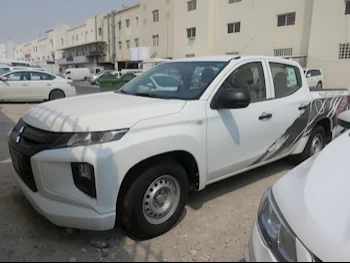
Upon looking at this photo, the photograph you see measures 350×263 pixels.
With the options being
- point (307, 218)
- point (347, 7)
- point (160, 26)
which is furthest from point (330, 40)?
point (307, 218)

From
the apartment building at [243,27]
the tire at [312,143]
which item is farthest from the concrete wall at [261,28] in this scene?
the tire at [312,143]

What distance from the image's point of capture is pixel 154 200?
9.23 feet

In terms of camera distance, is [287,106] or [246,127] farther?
[287,106]

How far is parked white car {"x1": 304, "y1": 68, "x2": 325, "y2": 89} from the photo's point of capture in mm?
21875

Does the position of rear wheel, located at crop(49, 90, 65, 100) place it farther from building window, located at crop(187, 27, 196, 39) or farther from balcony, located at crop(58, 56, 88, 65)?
balcony, located at crop(58, 56, 88, 65)

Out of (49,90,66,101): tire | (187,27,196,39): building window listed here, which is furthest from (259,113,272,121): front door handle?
(187,27,196,39): building window

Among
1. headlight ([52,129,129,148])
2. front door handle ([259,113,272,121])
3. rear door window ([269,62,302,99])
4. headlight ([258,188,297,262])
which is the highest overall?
rear door window ([269,62,302,99])

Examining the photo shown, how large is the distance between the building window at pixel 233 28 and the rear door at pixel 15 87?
71.0 ft

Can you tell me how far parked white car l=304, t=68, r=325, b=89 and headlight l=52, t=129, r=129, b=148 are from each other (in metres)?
21.8

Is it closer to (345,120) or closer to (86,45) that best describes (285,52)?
(345,120)

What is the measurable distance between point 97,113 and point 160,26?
38991 millimetres

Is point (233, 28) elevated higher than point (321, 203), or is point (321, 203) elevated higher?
point (233, 28)

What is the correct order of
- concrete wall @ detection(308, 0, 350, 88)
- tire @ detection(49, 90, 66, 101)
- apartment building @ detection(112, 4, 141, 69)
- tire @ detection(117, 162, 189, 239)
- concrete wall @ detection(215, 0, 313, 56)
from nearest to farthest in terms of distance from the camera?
tire @ detection(117, 162, 189, 239), tire @ detection(49, 90, 66, 101), concrete wall @ detection(308, 0, 350, 88), concrete wall @ detection(215, 0, 313, 56), apartment building @ detection(112, 4, 141, 69)

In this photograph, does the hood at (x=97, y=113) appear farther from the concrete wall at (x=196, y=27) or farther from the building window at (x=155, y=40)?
the building window at (x=155, y=40)
